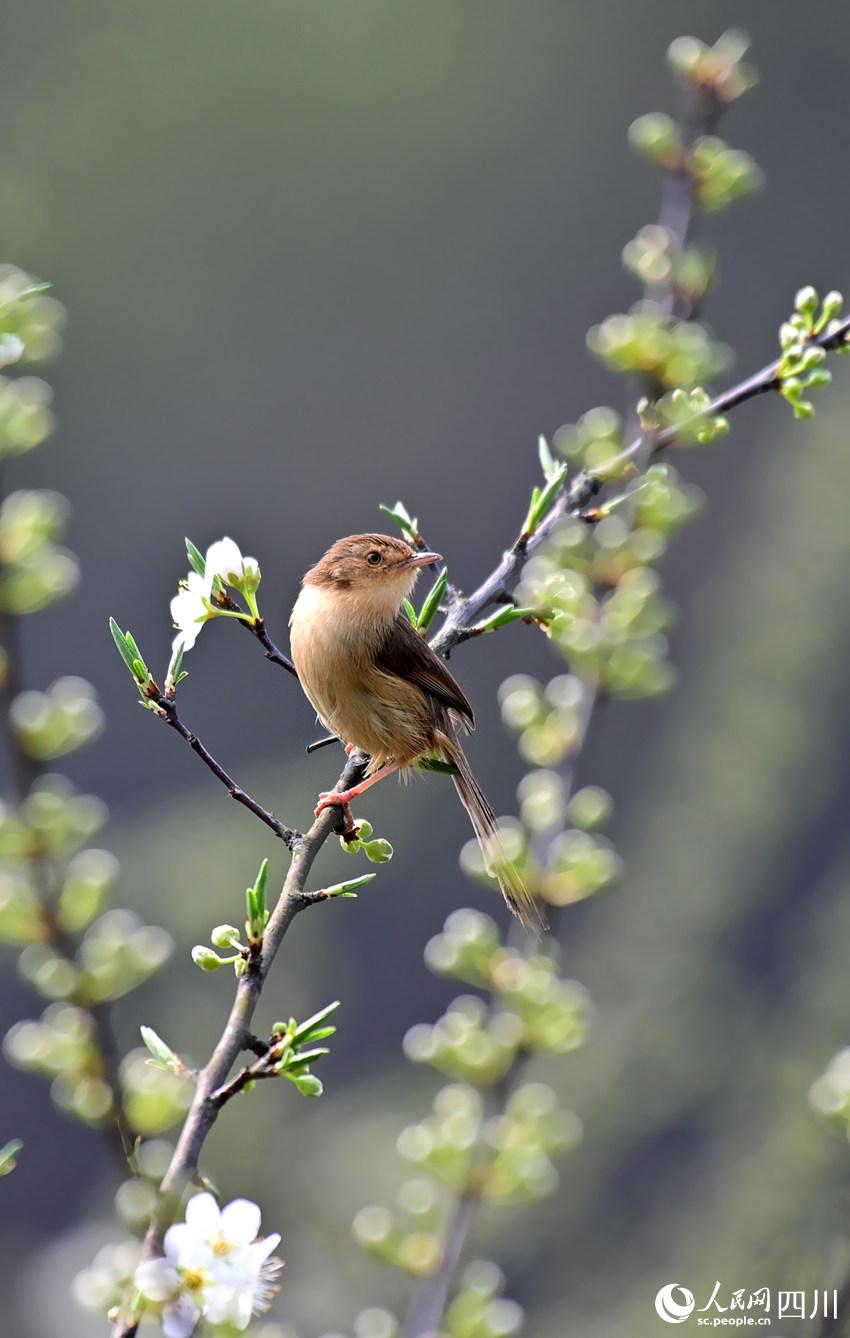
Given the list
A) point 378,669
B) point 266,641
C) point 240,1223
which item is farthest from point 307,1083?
point 378,669

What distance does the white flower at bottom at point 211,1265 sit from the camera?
59.4 inches

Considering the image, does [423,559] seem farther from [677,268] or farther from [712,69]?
[712,69]

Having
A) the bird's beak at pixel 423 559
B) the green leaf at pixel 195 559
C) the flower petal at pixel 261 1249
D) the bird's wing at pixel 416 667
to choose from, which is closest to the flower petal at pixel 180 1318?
the flower petal at pixel 261 1249

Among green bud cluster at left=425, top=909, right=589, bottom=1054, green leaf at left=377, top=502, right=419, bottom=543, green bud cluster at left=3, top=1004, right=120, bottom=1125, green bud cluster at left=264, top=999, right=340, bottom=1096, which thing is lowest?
green bud cluster at left=3, top=1004, right=120, bottom=1125

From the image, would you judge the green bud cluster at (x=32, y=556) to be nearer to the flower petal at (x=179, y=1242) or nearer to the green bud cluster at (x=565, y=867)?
the flower petal at (x=179, y=1242)

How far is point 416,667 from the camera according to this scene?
3752 millimetres

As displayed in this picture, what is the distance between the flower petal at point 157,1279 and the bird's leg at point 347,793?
0.96m

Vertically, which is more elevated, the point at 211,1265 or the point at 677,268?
the point at 677,268

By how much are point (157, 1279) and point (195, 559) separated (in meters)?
1.17

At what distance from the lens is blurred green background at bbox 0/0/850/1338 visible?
4945mm

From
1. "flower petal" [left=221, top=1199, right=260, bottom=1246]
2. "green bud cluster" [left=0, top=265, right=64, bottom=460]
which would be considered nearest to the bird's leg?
"flower petal" [left=221, top=1199, right=260, bottom=1246]

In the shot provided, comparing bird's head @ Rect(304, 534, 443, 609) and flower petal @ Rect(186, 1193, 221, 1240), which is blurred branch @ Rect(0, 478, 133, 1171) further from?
bird's head @ Rect(304, 534, 443, 609)

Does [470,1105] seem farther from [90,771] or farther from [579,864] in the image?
[90,771]

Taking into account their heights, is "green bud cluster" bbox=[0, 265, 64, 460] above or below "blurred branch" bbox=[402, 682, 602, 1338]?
above
